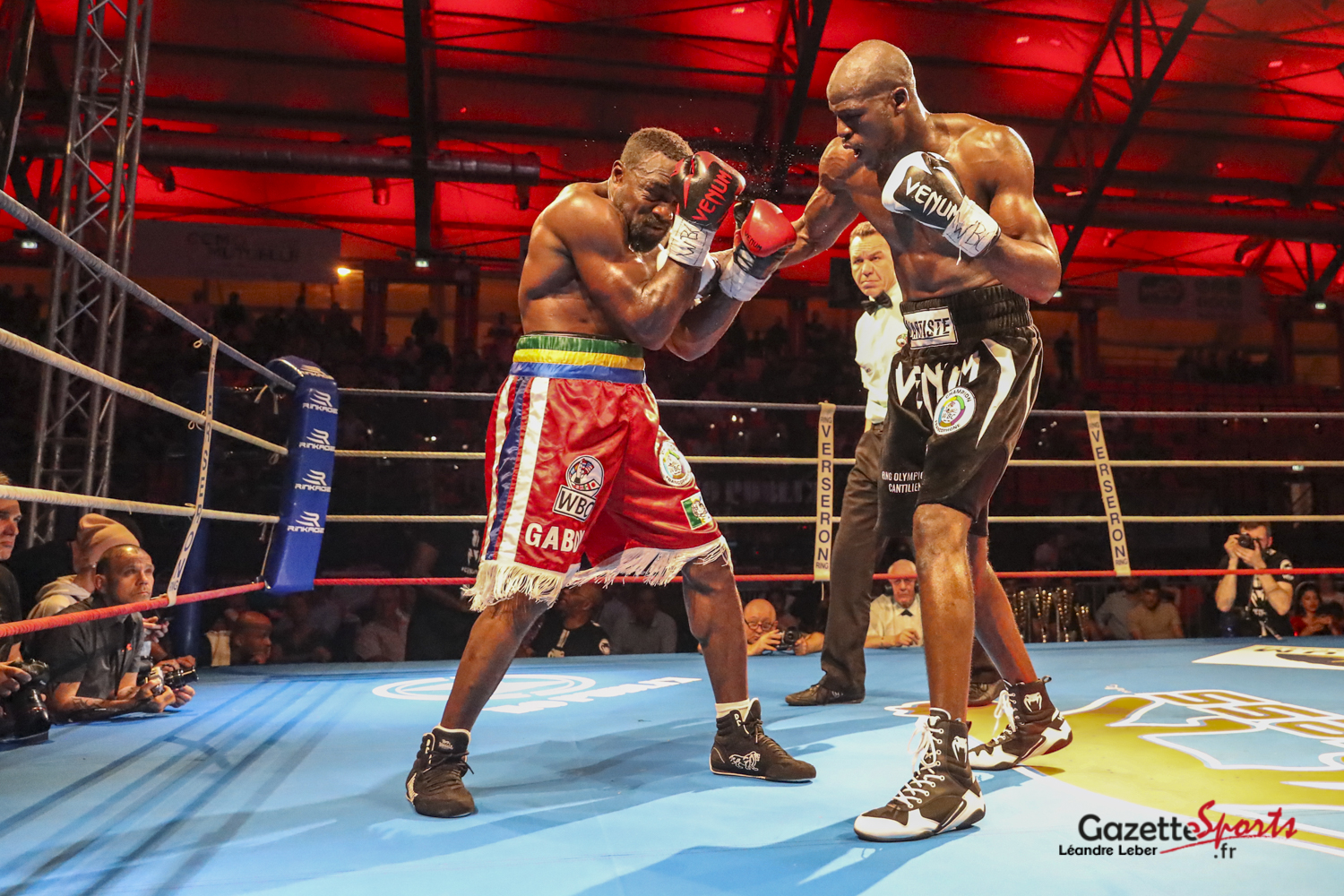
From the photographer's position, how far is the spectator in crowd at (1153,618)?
18.4 feet

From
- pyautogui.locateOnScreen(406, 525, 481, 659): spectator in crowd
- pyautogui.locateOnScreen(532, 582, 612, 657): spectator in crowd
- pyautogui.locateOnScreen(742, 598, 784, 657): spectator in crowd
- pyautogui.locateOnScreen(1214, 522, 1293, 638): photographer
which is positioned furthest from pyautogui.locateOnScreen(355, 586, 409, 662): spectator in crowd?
pyautogui.locateOnScreen(1214, 522, 1293, 638): photographer

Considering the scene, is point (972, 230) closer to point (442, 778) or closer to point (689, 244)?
point (689, 244)

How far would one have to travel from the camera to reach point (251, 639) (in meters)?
4.33

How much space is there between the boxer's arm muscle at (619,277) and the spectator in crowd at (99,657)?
1.43m

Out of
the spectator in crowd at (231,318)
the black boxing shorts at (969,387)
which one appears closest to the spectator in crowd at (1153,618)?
the black boxing shorts at (969,387)

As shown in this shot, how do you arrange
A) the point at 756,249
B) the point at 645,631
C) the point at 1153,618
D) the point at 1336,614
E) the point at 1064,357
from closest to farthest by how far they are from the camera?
the point at 756,249
the point at 645,631
the point at 1336,614
the point at 1153,618
the point at 1064,357

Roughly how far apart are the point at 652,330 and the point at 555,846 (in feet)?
2.93

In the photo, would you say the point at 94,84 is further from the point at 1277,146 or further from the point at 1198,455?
the point at 1277,146

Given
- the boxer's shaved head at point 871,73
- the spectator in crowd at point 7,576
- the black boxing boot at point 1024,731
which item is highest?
the boxer's shaved head at point 871,73

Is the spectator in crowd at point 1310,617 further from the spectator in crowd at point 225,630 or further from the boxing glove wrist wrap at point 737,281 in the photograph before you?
the spectator in crowd at point 225,630

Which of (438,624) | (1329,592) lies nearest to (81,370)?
(438,624)

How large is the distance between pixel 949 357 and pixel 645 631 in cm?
309

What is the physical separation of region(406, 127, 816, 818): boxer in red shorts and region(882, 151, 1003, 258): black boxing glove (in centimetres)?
36

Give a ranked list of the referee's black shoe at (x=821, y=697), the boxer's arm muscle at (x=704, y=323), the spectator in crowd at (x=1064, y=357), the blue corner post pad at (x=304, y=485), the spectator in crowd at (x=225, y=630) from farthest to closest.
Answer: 1. the spectator in crowd at (x=1064, y=357)
2. the spectator in crowd at (x=225, y=630)
3. the blue corner post pad at (x=304, y=485)
4. the referee's black shoe at (x=821, y=697)
5. the boxer's arm muscle at (x=704, y=323)
